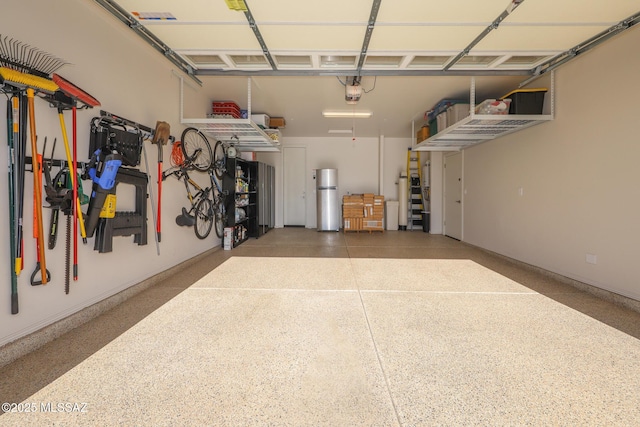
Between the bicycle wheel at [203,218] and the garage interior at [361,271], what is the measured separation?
0.54 ft

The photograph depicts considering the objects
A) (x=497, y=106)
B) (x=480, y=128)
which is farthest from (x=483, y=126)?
(x=497, y=106)

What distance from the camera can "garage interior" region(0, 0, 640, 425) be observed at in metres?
1.49

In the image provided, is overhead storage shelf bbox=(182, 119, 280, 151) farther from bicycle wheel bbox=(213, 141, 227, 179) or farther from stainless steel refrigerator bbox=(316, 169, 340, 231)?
stainless steel refrigerator bbox=(316, 169, 340, 231)

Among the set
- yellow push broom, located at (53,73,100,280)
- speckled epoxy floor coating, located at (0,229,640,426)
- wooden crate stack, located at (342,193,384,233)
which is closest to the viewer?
speckled epoxy floor coating, located at (0,229,640,426)

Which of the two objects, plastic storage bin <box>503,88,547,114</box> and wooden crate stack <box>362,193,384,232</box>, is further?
wooden crate stack <box>362,193,384,232</box>

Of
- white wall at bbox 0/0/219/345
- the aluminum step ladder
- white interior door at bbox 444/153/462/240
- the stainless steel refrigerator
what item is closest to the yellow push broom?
white wall at bbox 0/0/219/345

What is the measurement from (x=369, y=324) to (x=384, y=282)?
117cm

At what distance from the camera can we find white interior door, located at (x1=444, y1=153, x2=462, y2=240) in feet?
21.2

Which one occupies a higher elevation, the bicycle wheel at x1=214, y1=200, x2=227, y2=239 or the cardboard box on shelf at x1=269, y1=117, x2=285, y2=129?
the cardboard box on shelf at x1=269, y1=117, x2=285, y2=129

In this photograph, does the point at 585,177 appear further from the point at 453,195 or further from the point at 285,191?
the point at 285,191

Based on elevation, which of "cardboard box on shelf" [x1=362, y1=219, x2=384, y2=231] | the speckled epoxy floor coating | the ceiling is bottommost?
the speckled epoxy floor coating

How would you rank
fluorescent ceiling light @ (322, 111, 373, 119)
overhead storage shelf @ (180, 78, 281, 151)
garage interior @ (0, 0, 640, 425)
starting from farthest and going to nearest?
fluorescent ceiling light @ (322, 111, 373, 119)
overhead storage shelf @ (180, 78, 281, 151)
garage interior @ (0, 0, 640, 425)

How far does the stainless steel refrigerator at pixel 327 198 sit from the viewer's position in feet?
26.8

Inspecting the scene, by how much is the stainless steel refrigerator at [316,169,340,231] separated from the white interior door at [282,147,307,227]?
0.88 metres
